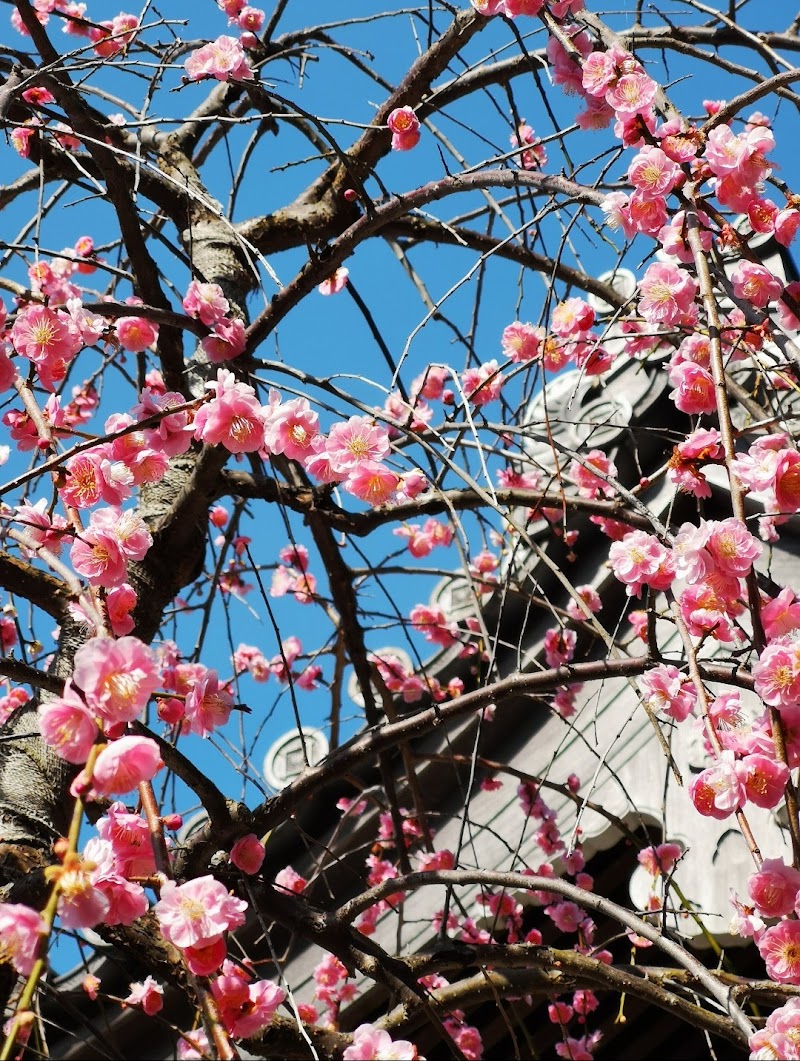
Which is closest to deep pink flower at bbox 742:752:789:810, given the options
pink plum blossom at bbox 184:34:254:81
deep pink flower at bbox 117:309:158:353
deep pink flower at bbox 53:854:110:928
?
deep pink flower at bbox 53:854:110:928

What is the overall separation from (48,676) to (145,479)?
0.36m

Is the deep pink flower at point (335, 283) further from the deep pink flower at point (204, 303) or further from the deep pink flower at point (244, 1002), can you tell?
the deep pink flower at point (244, 1002)

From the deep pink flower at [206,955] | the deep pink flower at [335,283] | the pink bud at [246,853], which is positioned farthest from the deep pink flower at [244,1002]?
the deep pink flower at [335,283]

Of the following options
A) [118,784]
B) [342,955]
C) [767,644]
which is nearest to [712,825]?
[342,955]

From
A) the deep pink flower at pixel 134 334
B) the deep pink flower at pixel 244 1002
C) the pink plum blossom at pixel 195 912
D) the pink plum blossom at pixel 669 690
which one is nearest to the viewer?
the pink plum blossom at pixel 195 912

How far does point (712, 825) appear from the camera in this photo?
2600 millimetres

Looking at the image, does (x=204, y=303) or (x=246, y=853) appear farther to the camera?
(x=204, y=303)

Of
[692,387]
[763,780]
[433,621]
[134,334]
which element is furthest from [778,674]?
[433,621]

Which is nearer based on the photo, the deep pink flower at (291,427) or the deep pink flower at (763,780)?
the deep pink flower at (763,780)

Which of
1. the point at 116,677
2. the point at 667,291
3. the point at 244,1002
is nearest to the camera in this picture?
the point at 116,677

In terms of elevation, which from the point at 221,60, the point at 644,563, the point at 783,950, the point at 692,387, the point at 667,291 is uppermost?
the point at 221,60

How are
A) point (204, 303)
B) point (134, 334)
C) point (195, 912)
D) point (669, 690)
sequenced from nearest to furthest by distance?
point (195, 912)
point (669, 690)
point (204, 303)
point (134, 334)

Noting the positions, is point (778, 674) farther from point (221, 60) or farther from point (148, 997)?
point (221, 60)

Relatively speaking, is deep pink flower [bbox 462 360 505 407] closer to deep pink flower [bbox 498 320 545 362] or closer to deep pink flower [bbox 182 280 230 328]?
deep pink flower [bbox 498 320 545 362]
